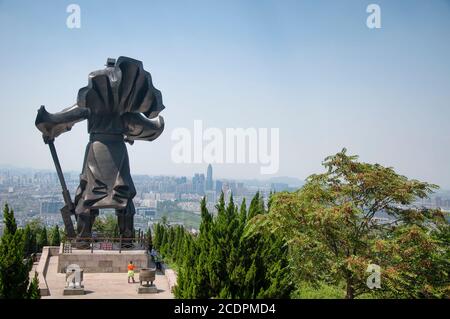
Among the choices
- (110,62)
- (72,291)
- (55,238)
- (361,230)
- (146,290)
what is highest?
(110,62)

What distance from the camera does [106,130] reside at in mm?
15844

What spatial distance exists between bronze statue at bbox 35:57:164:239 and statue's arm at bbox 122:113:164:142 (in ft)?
0.31

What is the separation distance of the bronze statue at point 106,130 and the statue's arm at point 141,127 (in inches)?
3.7

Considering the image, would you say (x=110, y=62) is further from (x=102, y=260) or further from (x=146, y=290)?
(x=146, y=290)

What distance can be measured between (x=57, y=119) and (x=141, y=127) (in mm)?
2703

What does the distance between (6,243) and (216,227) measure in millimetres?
3771

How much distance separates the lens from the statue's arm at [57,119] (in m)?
15.4

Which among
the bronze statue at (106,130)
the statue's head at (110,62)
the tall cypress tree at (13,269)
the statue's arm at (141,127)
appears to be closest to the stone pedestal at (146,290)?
the tall cypress tree at (13,269)

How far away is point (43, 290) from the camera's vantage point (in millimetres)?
11070

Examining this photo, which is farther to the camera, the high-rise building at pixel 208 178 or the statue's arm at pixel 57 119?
the high-rise building at pixel 208 178

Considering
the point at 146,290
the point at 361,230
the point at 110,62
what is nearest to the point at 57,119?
→ the point at 110,62

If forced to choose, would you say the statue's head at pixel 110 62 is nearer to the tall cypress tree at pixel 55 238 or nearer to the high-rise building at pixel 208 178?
the tall cypress tree at pixel 55 238

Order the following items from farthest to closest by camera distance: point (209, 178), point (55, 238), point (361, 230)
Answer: point (209, 178), point (55, 238), point (361, 230)
